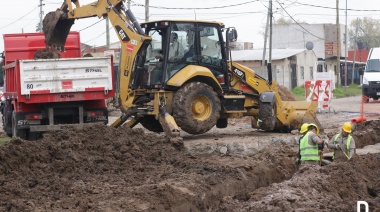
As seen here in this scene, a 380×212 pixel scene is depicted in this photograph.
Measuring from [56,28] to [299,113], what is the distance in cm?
658

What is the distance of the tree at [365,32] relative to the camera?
5017 inches

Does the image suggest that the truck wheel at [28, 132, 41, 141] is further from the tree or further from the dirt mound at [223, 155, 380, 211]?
the tree

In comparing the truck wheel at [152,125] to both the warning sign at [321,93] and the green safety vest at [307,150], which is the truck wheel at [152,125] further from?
the warning sign at [321,93]

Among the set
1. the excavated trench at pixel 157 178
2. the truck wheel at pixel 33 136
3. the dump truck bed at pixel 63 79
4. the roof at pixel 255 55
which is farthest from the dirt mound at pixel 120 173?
the roof at pixel 255 55

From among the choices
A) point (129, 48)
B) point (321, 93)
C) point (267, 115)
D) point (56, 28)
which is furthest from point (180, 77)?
point (321, 93)

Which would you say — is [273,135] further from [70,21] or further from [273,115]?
[70,21]

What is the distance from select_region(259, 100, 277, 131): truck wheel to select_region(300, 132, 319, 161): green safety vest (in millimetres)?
4232

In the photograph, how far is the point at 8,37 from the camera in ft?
66.4

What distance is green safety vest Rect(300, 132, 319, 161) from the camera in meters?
13.0

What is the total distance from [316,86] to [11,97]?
12.7m

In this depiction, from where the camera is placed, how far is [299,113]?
1850 centimetres

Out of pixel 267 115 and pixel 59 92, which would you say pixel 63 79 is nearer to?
pixel 59 92

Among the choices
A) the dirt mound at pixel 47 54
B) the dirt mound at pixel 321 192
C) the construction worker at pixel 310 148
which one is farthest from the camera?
the dirt mound at pixel 47 54

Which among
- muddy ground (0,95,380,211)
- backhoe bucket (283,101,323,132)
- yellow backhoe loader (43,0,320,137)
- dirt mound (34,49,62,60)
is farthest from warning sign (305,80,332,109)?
dirt mound (34,49,62,60)
